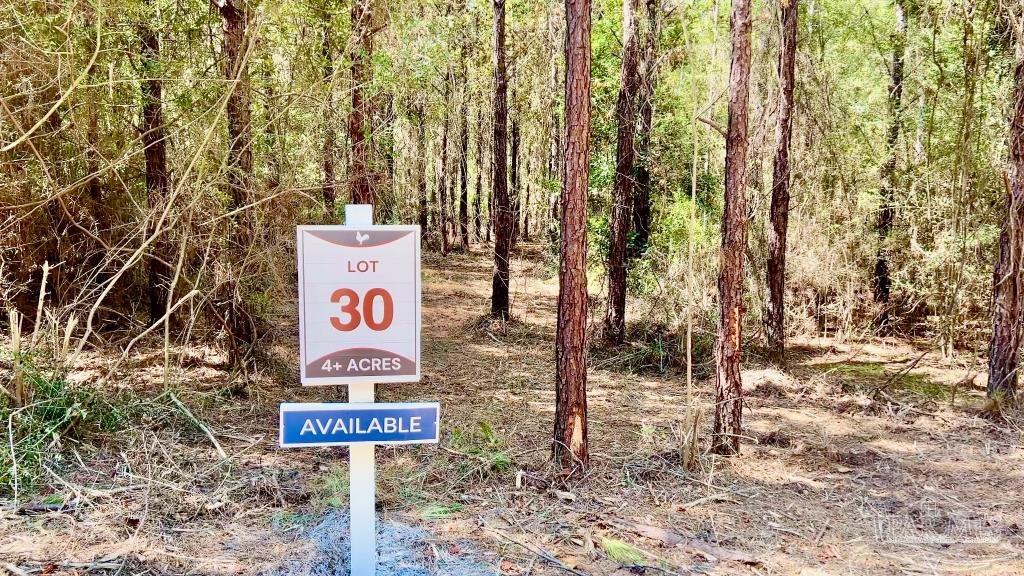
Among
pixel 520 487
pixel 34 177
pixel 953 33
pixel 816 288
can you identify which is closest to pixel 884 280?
pixel 816 288

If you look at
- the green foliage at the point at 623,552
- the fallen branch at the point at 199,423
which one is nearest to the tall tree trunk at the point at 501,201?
the fallen branch at the point at 199,423

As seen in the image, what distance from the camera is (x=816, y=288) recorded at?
11.9 m

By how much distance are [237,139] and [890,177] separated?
10115mm

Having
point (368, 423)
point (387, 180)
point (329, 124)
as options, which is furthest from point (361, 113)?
point (368, 423)

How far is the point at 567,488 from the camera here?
522 cm

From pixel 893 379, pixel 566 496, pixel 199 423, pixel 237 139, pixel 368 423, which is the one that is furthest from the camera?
pixel 893 379

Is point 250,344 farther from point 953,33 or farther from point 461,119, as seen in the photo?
point 461,119

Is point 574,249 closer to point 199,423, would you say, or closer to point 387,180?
point 199,423

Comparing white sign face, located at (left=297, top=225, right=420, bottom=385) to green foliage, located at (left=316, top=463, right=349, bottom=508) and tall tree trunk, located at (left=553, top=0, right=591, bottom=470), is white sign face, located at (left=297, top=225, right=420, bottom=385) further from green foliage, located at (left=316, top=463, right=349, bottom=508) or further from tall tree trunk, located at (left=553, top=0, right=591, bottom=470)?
tall tree trunk, located at (left=553, top=0, right=591, bottom=470)

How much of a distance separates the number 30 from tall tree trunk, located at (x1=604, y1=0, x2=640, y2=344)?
7574 mm

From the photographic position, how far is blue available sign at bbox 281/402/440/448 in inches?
126

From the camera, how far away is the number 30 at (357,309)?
130 inches

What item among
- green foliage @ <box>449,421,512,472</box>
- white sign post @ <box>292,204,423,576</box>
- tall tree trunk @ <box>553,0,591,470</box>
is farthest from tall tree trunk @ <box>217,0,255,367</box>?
white sign post @ <box>292,204,423,576</box>

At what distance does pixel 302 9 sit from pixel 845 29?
10017mm
